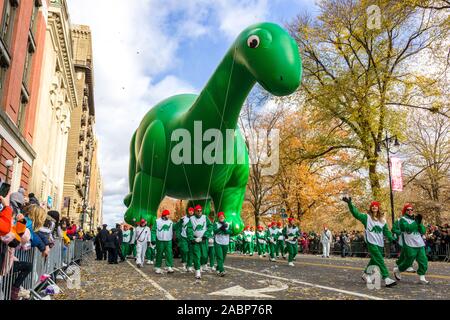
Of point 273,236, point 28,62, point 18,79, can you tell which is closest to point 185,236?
point 273,236

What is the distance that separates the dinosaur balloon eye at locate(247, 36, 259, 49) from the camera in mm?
7945

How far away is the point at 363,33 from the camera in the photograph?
22.1 meters

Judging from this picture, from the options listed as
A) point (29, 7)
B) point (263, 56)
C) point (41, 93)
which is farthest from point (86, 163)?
point (263, 56)

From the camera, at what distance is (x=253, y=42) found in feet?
26.2

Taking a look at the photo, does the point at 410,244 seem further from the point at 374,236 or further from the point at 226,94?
the point at 226,94

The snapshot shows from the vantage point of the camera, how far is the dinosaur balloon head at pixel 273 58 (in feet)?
24.6

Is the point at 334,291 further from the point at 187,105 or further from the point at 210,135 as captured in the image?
the point at 187,105

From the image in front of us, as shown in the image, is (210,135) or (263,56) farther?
(210,135)

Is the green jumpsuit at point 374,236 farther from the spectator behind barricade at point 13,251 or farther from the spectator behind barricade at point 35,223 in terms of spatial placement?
the spectator behind barricade at point 13,251

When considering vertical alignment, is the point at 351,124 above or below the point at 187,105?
above

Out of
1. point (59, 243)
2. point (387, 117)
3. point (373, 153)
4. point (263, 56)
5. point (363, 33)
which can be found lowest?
point (59, 243)

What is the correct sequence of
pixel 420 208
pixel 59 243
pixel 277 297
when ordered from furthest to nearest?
pixel 420 208
pixel 59 243
pixel 277 297

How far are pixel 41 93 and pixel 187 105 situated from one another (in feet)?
57.3
